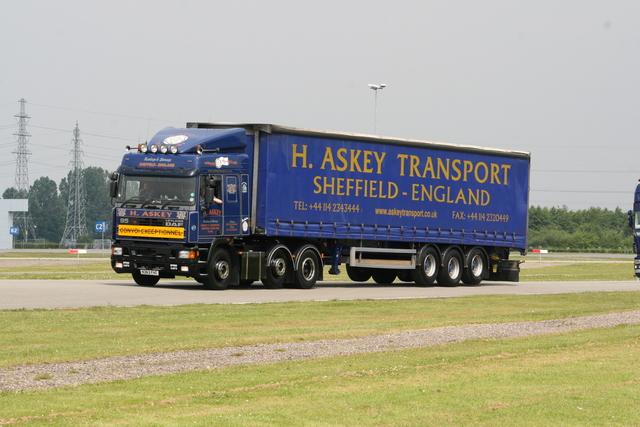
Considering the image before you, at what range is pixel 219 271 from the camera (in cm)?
2712

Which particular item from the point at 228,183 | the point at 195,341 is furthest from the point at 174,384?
the point at 228,183

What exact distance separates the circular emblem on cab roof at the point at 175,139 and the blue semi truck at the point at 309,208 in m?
0.03

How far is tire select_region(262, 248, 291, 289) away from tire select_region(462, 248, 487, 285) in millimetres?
7317

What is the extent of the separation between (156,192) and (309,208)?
471 centimetres

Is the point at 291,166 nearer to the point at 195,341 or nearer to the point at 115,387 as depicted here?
the point at 195,341

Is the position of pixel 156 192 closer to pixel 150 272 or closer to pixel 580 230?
pixel 150 272

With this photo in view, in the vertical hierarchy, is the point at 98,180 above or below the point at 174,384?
above

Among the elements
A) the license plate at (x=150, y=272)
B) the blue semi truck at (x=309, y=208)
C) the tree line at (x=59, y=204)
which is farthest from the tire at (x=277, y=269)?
the tree line at (x=59, y=204)

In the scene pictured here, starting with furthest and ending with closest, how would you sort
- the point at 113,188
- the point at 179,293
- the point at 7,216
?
the point at 7,216 < the point at 113,188 < the point at 179,293

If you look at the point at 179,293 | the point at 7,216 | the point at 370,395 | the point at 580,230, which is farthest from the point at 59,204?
the point at 370,395

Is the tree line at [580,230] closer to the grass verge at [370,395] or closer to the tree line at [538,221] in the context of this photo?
the tree line at [538,221]

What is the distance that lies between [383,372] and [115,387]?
3131 mm

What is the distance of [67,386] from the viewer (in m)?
10.5

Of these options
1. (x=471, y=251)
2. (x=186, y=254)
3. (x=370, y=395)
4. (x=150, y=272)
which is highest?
(x=471, y=251)
